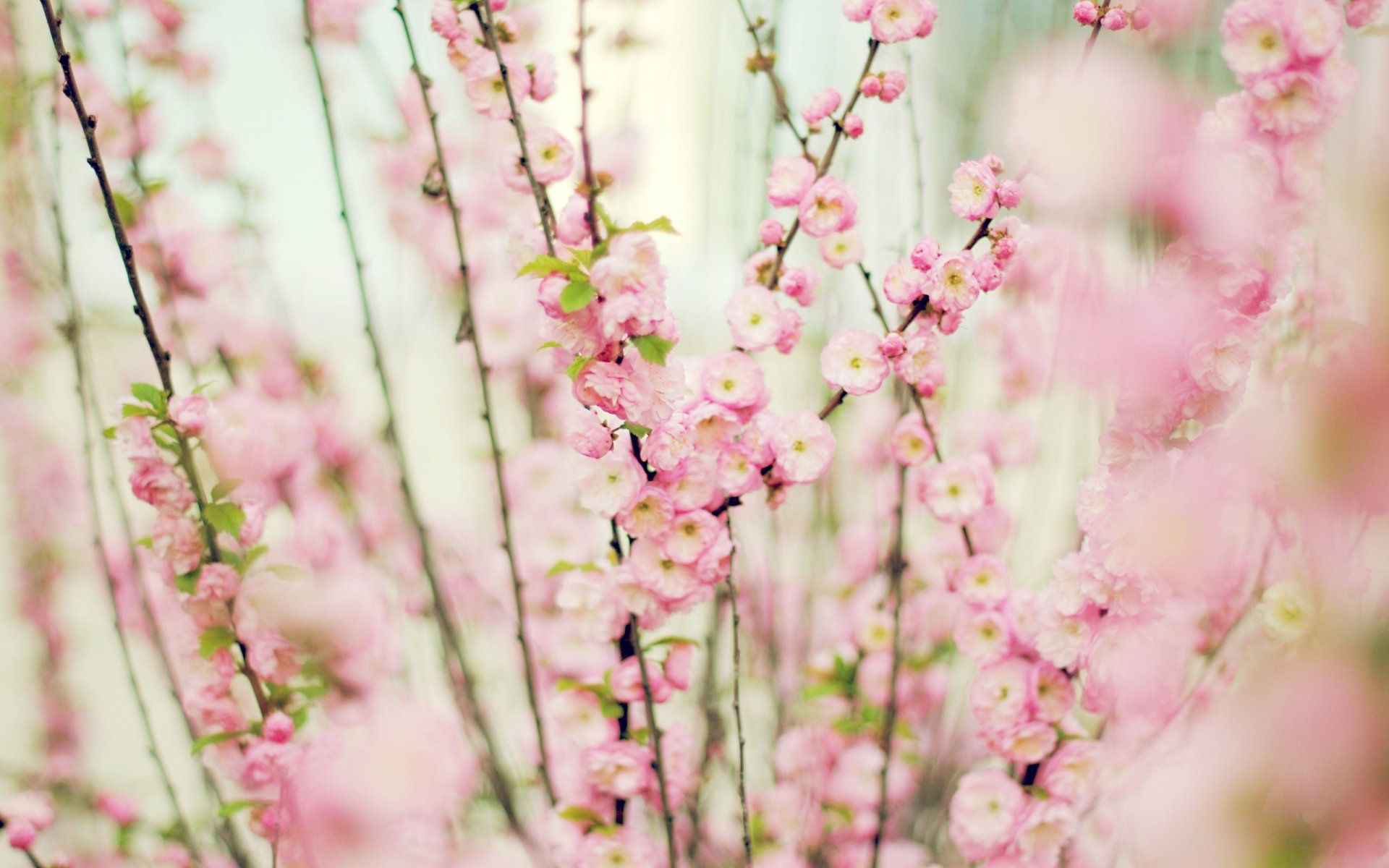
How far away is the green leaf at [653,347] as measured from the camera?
46 centimetres

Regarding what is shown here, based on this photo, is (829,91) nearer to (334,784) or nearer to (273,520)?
(334,784)

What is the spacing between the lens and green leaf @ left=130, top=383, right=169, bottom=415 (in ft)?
1.73

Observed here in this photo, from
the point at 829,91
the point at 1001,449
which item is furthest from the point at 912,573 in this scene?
the point at 829,91

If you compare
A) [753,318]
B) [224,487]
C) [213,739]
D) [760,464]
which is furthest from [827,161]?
[213,739]

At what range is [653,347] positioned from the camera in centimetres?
47

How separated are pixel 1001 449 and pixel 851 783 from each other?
0.43m

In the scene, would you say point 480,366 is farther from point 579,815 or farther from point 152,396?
point 579,815

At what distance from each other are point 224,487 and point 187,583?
7cm

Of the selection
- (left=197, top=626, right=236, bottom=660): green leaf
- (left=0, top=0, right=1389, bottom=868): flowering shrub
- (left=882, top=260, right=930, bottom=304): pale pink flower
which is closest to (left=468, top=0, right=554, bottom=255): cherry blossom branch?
(left=0, top=0, right=1389, bottom=868): flowering shrub

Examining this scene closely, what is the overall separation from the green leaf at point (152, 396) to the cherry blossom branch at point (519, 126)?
264mm

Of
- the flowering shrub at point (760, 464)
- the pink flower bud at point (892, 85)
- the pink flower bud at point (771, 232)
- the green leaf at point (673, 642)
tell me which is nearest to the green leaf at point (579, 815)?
the flowering shrub at point (760, 464)

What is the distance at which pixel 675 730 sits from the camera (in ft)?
2.20

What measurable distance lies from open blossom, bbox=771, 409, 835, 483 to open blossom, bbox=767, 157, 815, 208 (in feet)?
0.54

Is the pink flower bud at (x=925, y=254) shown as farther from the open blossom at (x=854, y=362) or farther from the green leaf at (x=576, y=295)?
the green leaf at (x=576, y=295)
